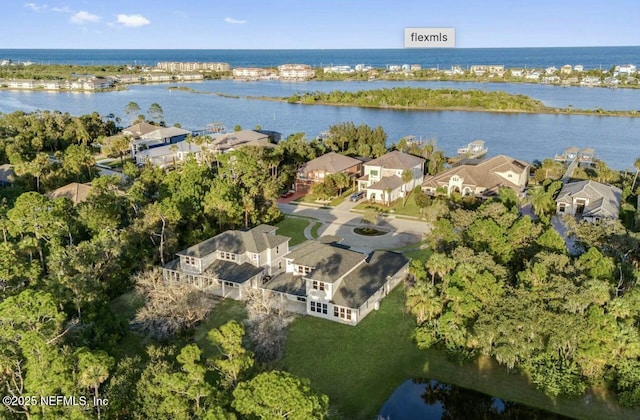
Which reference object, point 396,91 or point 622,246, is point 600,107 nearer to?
point 396,91

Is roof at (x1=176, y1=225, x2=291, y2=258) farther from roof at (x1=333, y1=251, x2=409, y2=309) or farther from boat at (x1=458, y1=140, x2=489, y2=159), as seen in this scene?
boat at (x1=458, y1=140, x2=489, y2=159)

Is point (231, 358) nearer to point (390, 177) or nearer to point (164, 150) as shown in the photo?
point (390, 177)

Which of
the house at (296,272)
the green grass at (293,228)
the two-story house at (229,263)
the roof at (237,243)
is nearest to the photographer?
the house at (296,272)

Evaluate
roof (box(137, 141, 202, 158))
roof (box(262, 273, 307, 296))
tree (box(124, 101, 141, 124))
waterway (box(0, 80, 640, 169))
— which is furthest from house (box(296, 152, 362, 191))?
tree (box(124, 101, 141, 124))

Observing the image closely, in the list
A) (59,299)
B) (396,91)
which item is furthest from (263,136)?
(396,91)

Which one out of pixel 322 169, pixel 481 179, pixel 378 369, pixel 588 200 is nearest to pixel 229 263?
pixel 378 369

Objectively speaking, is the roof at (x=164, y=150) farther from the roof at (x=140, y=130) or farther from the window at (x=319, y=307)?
the window at (x=319, y=307)

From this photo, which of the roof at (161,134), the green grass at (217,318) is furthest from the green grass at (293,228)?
the roof at (161,134)
